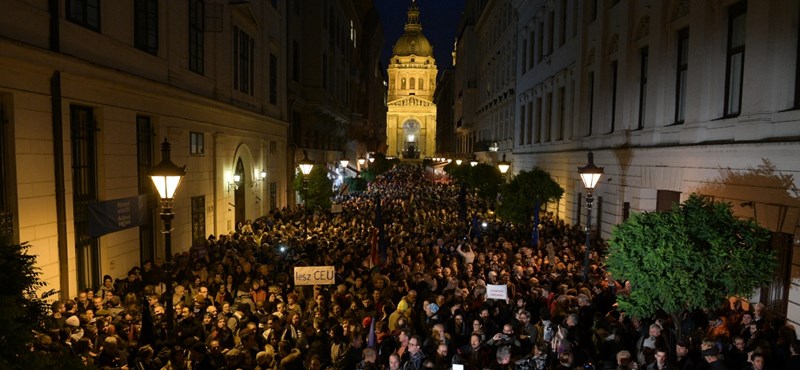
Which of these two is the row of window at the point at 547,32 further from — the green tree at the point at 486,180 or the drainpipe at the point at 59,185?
the drainpipe at the point at 59,185

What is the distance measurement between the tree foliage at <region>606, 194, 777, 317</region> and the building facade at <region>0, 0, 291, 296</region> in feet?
36.4

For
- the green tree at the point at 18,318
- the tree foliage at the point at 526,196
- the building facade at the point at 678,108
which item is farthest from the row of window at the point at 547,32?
the green tree at the point at 18,318

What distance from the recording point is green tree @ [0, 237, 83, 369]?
4742 mm

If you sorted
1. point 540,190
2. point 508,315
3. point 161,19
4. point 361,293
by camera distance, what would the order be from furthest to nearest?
1. point 540,190
2. point 161,19
3. point 361,293
4. point 508,315

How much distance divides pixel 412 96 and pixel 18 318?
516ft

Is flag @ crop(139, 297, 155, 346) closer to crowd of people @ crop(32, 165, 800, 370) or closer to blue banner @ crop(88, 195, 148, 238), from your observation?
crowd of people @ crop(32, 165, 800, 370)

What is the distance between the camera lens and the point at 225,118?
23.4m

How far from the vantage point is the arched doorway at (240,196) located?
25453 mm

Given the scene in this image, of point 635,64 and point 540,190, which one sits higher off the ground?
point 635,64

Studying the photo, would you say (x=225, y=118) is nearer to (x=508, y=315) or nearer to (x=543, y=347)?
(x=508, y=315)

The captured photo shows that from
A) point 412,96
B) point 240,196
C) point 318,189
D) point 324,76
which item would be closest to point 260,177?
point 240,196

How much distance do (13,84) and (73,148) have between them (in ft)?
8.91

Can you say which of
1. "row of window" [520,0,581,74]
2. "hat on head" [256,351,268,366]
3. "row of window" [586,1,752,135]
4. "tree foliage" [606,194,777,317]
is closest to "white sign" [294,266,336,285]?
"hat on head" [256,351,268,366]

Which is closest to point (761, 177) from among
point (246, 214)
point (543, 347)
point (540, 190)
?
point (543, 347)
